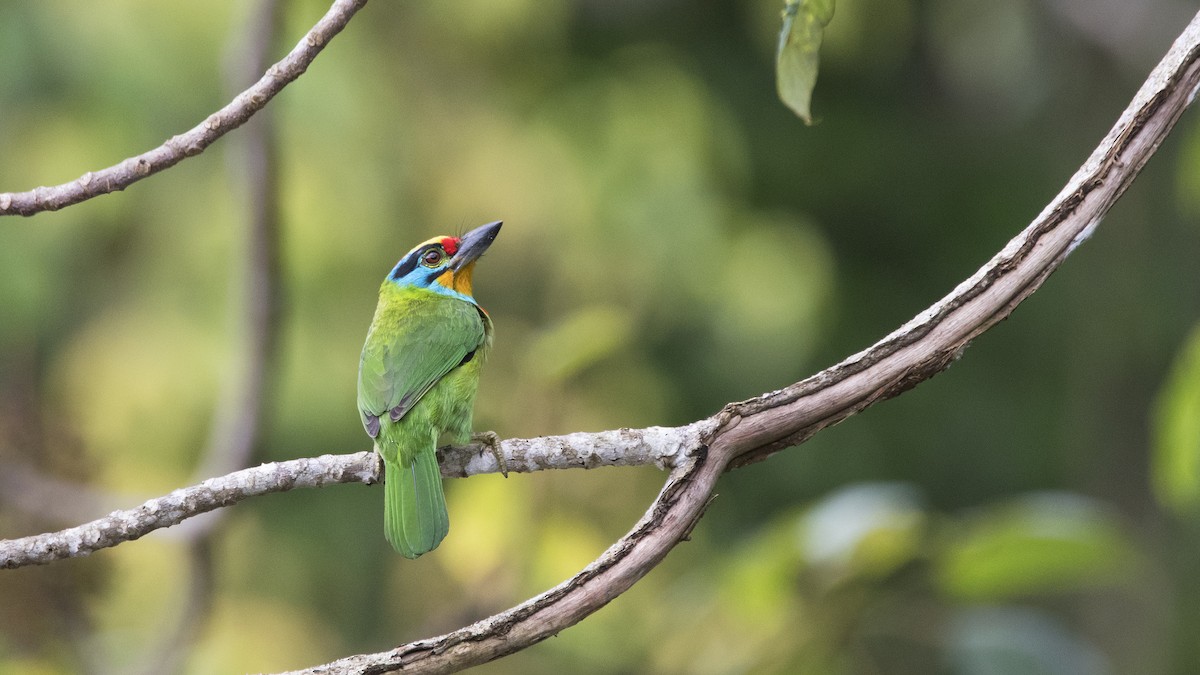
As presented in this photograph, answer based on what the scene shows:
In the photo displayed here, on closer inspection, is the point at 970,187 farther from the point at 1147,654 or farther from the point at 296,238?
the point at 296,238

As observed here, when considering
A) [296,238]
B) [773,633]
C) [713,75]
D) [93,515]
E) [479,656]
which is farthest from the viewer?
[713,75]

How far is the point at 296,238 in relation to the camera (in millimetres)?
5910

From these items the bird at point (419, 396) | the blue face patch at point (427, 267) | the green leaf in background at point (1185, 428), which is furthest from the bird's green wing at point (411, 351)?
the green leaf in background at point (1185, 428)

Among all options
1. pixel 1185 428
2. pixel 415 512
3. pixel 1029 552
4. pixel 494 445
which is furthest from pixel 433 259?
pixel 1185 428

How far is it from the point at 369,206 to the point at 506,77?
3.55ft

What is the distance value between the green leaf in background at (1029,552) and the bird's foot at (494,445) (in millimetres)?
1302

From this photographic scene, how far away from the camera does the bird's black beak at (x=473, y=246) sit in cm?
356

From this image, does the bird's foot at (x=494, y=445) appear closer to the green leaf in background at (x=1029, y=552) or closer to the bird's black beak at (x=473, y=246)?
the bird's black beak at (x=473, y=246)

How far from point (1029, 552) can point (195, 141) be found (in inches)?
87.1

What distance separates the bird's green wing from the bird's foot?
193mm

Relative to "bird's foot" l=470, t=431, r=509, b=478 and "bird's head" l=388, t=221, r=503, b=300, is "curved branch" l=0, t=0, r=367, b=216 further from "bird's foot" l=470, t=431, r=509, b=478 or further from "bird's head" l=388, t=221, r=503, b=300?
"bird's head" l=388, t=221, r=503, b=300

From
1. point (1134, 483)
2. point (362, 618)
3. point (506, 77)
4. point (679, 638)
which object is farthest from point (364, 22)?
point (1134, 483)

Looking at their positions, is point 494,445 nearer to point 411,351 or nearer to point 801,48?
point 411,351

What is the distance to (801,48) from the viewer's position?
7.50ft
